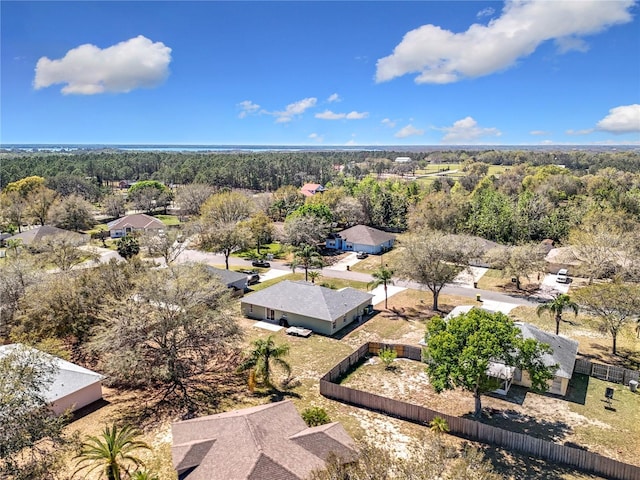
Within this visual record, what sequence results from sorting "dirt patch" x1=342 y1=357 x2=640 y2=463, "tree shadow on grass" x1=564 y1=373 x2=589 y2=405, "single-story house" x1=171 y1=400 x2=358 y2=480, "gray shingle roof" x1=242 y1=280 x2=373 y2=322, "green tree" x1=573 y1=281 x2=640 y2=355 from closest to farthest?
"single-story house" x1=171 y1=400 x2=358 y2=480, "dirt patch" x1=342 y1=357 x2=640 y2=463, "tree shadow on grass" x1=564 y1=373 x2=589 y2=405, "green tree" x1=573 y1=281 x2=640 y2=355, "gray shingle roof" x1=242 y1=280 x2=373 y2=322

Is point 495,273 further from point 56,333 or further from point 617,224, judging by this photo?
point 56,333

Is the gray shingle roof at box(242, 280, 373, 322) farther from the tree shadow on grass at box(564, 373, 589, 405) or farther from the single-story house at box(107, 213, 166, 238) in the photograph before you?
the single-story house at box(107, 213, 166, 238)

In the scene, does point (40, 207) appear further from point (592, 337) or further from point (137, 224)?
point (592, 337)

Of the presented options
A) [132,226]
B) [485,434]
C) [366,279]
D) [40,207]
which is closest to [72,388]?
[485,434]

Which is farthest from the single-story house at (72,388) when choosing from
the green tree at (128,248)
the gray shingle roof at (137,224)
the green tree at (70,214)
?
the green tree at (70,214)

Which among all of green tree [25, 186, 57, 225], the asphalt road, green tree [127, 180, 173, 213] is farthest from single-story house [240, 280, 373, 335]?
green tree [127, 180, 173, 213]

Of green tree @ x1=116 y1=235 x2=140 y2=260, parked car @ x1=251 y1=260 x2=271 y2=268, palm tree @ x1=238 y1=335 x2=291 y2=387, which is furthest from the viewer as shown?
parked car @ x1=251 y1=260 x2=271 y2=268

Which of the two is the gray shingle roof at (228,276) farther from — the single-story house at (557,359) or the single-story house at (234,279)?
the single-story house at (557,359)

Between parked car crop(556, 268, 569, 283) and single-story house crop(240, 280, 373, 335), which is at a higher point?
single-story house crop(240, 280, 373, 335)
